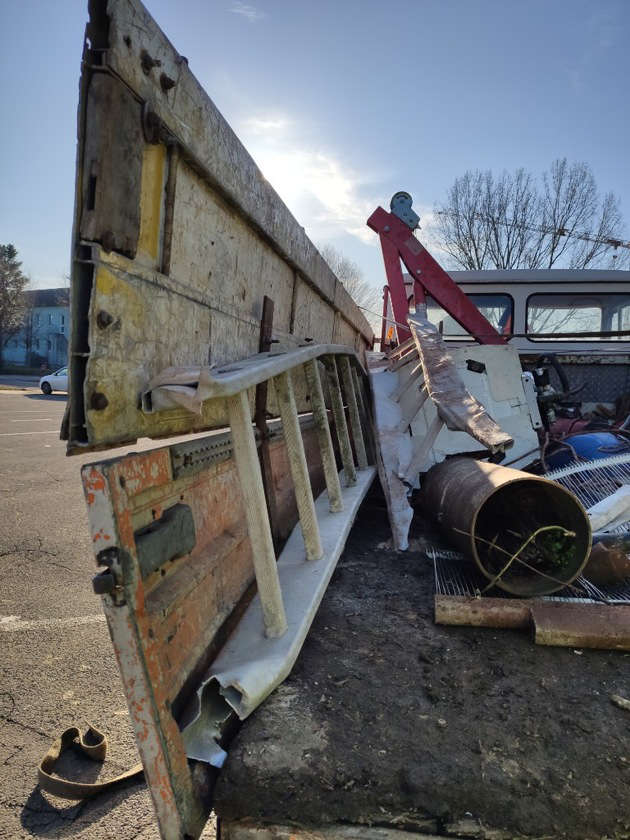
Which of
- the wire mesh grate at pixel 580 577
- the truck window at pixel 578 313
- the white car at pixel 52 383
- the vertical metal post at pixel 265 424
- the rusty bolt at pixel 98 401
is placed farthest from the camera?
the white car at pixel 52 383

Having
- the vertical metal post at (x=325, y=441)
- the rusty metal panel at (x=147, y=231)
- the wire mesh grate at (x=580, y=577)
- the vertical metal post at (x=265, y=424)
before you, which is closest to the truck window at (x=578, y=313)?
the wire mesh grate at (x=580, y=577)

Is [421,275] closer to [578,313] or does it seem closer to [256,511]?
[578,313]

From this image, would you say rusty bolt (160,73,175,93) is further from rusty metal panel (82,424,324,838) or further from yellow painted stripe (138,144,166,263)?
rusty metal panel (82,424,324,838)

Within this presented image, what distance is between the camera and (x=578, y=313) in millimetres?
5410

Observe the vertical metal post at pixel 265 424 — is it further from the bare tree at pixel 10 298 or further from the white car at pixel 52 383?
the bare tree at pixel 10 298

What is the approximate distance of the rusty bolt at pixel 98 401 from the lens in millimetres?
1104

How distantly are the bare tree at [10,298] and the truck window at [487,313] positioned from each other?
42449mm

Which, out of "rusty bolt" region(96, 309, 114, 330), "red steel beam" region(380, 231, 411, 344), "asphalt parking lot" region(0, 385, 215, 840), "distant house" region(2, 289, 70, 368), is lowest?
"asphalt parking lot" region(0, 385, 215, 840)

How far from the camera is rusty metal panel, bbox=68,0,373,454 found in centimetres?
109

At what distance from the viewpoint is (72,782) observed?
1.79m

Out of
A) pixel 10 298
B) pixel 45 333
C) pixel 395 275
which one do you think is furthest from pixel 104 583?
pixel 45 333

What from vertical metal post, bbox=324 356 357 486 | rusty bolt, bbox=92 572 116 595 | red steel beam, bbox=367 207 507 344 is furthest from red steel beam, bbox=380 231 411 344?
rusty bolt, bbox=92 572 116 595

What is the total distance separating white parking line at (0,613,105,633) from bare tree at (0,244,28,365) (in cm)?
4338

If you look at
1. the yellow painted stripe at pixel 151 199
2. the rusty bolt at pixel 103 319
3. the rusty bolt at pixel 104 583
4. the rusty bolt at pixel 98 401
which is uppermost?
the yellow painted stripe at pixel 151 199
